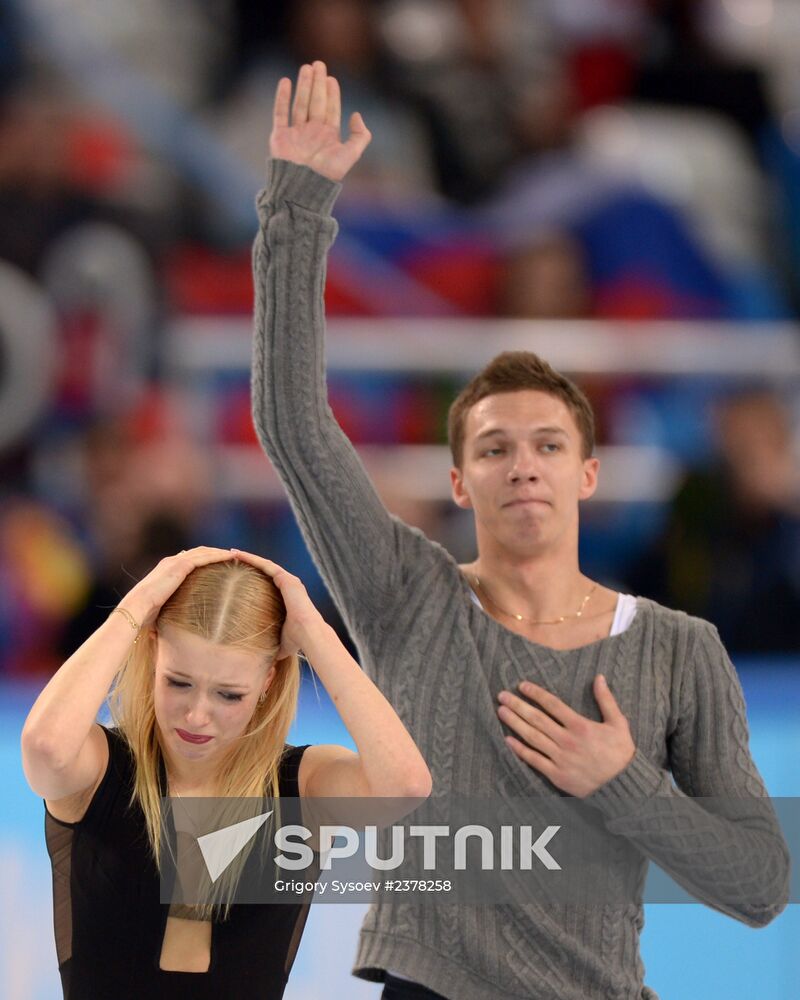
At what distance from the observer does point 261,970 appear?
6.47 feet

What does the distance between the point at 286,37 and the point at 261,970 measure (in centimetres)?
677

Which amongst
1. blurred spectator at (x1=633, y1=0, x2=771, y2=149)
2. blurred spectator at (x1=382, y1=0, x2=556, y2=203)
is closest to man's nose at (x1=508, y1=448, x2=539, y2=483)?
blurred spectator at (x1=382, y1=0, x2=556, y2=203)

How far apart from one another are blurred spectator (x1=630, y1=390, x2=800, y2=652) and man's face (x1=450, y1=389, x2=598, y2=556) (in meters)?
3.18

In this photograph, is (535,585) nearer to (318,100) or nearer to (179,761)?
Result: (179,761)

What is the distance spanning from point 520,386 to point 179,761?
0.73 m

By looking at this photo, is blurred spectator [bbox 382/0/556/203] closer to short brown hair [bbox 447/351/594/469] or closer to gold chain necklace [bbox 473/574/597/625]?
short brown hair [bbox 447/351/594/469]

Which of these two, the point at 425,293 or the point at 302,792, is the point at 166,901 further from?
the point at 425,293

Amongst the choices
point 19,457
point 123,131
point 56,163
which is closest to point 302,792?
point 19,457

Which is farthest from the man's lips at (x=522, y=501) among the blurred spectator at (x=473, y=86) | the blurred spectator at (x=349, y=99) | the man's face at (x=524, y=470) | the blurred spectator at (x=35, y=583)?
the blurred spectator at (x=473, y=86)

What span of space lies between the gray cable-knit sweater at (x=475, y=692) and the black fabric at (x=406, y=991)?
17 mm

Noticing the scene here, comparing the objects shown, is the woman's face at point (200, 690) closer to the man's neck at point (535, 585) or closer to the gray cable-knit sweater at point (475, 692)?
the gray cable-knit sweater at point (475, 692)

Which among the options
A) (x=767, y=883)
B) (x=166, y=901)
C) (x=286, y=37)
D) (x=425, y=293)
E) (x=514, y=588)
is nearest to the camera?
(x=166, y=901)


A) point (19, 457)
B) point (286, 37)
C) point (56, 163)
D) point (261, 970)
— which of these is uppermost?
point (286, 37)

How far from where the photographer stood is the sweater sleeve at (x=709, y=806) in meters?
2.06
